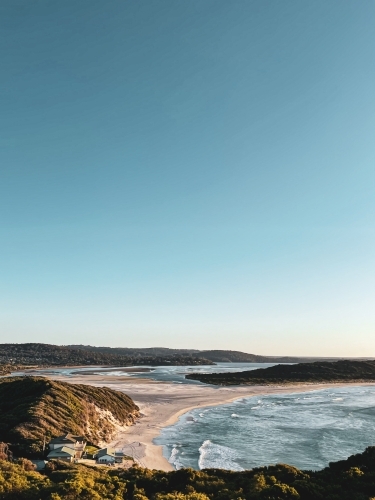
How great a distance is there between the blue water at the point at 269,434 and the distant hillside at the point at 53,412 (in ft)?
25.4

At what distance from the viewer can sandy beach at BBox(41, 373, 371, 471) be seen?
38.5 meters

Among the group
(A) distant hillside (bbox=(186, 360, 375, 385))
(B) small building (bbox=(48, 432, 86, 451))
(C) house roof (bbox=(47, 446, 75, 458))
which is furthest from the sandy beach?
(A) distant hillside (bbox=(186, 360, 375, 385))

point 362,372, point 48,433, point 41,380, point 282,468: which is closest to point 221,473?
point 282,468

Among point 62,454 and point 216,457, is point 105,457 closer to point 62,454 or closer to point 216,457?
point 62,454

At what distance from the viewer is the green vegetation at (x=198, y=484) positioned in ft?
61.7

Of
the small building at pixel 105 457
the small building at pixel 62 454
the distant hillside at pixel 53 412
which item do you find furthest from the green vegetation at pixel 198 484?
the distant hillside at pixel 53 412

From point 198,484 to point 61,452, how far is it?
14.1m

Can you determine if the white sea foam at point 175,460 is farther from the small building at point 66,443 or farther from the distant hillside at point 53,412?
the distant hillside at point 53,412

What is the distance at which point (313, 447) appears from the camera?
41.9m

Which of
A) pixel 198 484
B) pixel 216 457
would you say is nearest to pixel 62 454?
pixel 198 484

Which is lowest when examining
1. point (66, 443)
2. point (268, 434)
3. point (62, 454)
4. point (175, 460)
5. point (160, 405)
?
point (160, 405)

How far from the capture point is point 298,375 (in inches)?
5182

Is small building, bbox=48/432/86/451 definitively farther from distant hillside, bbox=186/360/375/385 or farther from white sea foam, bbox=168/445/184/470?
distant hillside, bbox=186/360/375/385

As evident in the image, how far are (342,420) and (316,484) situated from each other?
42.2 metres
